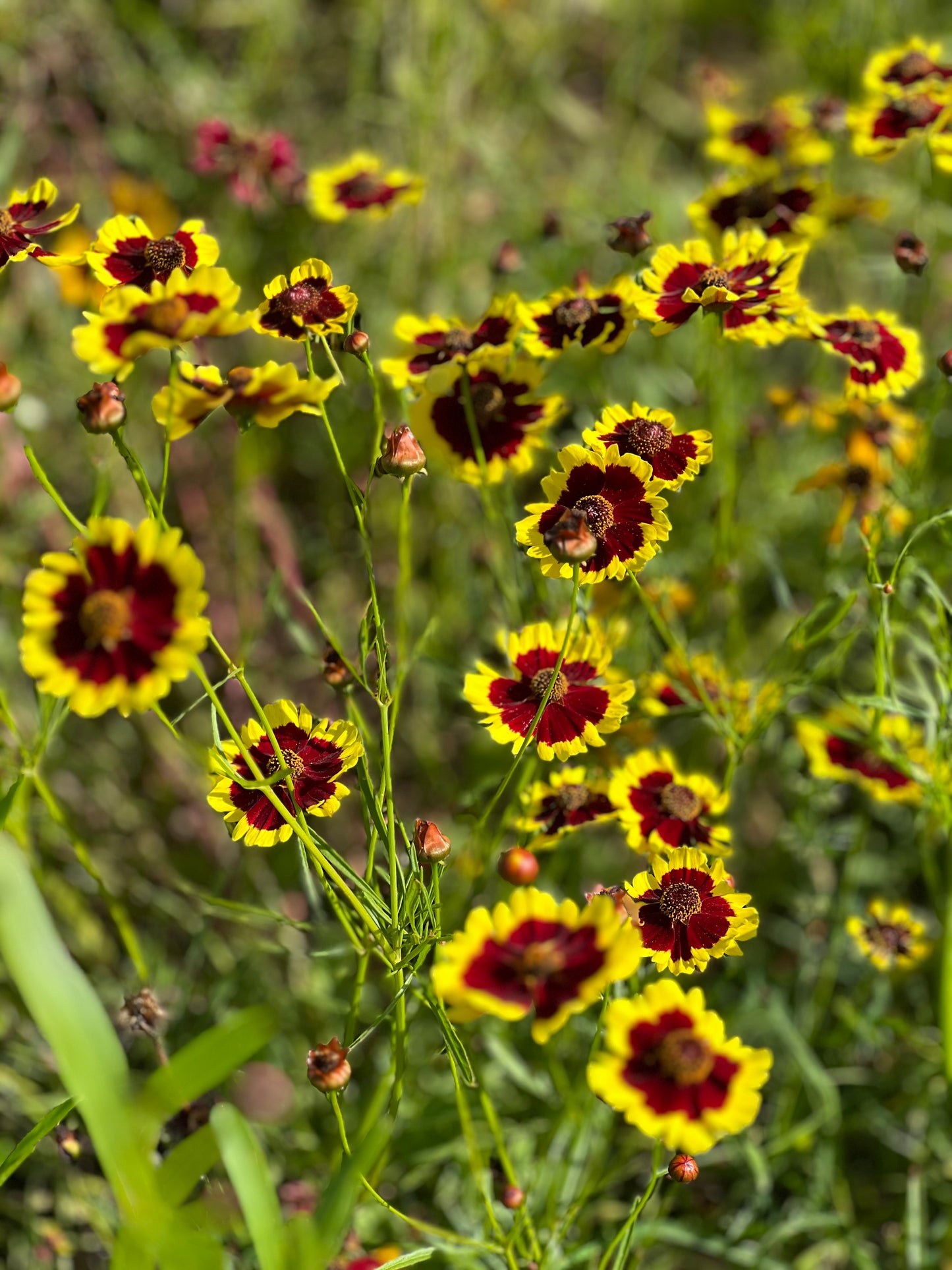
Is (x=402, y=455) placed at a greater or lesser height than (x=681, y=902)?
greater

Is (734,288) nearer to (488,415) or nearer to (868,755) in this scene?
(488,415)

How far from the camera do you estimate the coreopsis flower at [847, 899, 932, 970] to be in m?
1.59

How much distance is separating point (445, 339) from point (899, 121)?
0.84 metres

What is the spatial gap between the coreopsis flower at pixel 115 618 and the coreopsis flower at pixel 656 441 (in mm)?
571

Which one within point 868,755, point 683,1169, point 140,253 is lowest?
point 868,755

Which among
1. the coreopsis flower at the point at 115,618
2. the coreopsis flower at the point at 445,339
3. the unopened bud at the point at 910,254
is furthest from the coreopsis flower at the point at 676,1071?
the unopened bud at the point at 910,254

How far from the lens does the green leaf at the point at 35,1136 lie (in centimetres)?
111

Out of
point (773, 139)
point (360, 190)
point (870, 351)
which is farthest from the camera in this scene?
point (773, 139)

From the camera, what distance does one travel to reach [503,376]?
5.08ft

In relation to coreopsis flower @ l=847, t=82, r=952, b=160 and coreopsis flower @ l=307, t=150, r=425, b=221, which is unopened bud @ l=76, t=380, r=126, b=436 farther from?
coreopsis flower @ l=847, t=82, r=952, b=160

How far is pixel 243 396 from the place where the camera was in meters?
1.08

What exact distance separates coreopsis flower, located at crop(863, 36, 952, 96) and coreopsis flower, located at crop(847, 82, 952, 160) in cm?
3

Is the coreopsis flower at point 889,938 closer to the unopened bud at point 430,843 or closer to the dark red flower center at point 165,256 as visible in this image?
the unopened bud at point 430,843

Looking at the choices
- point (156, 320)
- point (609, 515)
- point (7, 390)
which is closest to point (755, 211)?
point (609, 515)
